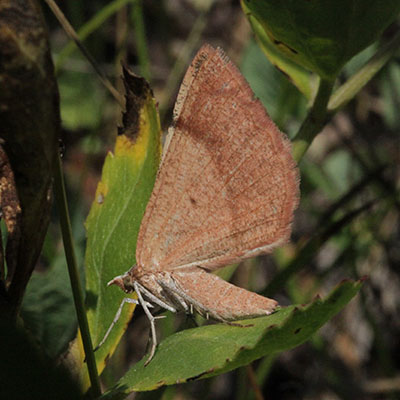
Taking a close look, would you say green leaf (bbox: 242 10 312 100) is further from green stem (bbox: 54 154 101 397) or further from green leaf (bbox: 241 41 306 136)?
green leaf (bbox: 241 41 306 136)

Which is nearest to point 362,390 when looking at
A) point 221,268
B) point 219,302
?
point 221,268

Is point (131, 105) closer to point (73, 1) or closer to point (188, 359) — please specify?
point (188, 359)

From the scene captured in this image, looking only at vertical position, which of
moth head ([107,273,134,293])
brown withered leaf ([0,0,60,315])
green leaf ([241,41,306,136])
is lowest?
moth head ([107,273,134,293])

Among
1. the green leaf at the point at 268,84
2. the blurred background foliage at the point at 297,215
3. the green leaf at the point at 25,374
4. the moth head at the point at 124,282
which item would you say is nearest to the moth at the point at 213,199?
the moth head at the point at 124,282

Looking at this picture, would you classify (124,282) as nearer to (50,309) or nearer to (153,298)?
(153,298)

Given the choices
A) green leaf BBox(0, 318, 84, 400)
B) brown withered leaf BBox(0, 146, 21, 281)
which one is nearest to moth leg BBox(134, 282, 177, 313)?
brown withered leaf BBox(0, 146, 21, 281)

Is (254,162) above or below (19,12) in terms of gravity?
below

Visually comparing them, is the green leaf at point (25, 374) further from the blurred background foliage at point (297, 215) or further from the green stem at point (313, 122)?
the green stem at point (313, 122)
